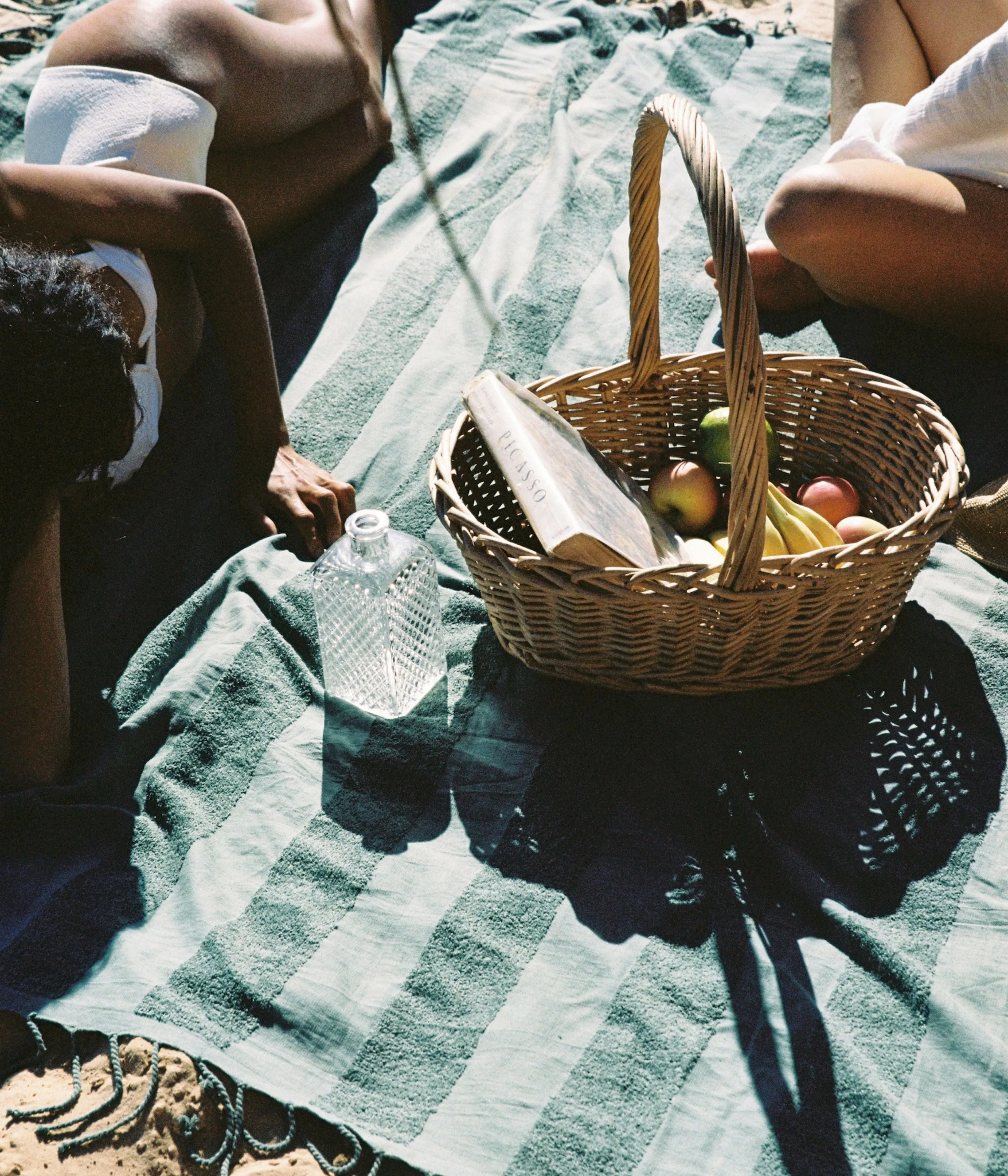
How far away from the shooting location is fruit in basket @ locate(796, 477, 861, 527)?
137cm

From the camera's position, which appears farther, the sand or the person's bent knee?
the sand

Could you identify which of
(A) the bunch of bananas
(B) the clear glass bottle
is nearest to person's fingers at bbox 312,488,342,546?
(B) the clear glass bottle

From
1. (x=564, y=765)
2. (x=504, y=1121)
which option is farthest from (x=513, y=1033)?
(x=564, y=765)

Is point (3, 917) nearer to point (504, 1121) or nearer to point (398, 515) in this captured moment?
point (504, 1121)

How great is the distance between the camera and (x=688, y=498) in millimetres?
1383

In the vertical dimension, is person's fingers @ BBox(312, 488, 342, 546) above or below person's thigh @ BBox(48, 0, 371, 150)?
below

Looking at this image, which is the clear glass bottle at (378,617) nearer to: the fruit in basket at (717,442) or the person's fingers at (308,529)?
the person's fingers at (308,529)

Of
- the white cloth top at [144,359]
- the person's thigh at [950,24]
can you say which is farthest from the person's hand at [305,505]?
the person's thigh at [950,24]

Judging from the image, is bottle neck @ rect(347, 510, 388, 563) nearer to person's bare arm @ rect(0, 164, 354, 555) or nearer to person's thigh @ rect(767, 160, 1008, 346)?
person's bare arm @ rect(0, 164, 354, 555)

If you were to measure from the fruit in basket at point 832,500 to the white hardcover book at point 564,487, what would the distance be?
0.19m

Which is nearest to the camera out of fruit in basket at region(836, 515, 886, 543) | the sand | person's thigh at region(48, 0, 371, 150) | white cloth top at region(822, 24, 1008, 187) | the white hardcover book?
the white hardcover book

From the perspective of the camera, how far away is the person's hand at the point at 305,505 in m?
1.58

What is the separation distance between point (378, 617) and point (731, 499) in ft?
1.55

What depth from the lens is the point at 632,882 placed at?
3.78 feet
